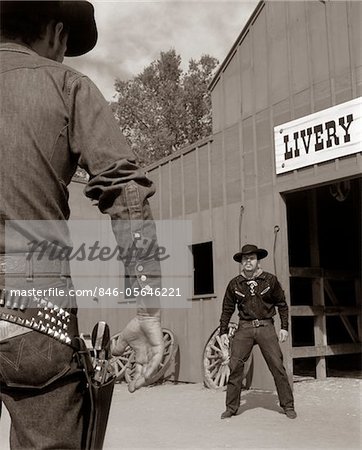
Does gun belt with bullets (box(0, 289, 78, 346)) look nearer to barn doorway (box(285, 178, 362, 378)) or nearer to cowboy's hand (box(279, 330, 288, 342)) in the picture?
cowboy's hand (box(279, 330, 288, 342))

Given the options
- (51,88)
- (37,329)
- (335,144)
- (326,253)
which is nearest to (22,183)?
(51,88)

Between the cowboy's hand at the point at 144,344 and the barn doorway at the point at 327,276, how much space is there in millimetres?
8001

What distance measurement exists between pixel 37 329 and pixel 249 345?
5.58 meters

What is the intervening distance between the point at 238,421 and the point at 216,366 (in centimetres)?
321

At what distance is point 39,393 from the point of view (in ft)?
6.19

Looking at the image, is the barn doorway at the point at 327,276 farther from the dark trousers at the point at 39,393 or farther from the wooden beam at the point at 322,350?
the dark trousers at the point at 39,393

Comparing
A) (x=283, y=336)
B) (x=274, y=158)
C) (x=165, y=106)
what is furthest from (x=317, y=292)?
(x=165, y=106)

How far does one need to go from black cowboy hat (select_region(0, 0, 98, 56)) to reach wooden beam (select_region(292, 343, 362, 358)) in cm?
780

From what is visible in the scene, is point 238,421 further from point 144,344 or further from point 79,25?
point 79,25

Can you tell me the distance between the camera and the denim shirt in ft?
6.45

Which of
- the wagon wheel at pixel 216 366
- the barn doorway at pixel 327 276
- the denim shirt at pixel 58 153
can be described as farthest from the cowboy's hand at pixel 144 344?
the barn doorway at pixel 327 276

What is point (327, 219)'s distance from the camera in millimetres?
14453

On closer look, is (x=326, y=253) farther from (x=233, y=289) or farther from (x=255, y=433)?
(x=255, y=433)

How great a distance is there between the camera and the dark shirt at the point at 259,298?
7.28 meters
